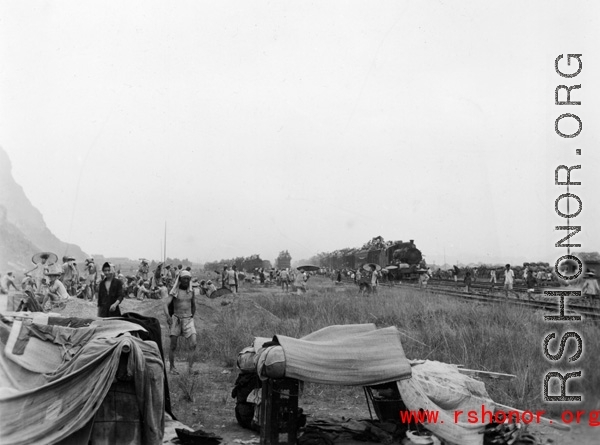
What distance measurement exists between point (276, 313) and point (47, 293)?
22.1ft

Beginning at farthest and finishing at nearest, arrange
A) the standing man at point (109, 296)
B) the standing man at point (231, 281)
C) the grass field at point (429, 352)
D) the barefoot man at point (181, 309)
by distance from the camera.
Result: 1. the standing man at point (231, 281)
2. the barefoot man at point (181, 309)
3. the standing man at point (109, 296)
4. the grass field at point (429, 352)

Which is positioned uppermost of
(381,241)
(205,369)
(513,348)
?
(381,241)

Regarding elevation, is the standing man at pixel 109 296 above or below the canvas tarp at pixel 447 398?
above

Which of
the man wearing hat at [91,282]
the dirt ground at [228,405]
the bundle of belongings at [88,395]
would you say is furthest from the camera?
the man wearing hat at [91,282]

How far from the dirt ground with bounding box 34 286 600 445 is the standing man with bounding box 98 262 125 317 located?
4.54 feet

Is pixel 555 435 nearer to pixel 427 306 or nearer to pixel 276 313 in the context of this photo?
pixel 427 306

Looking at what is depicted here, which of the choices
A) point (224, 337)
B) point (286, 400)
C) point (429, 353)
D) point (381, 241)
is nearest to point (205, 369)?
point (224, 337)

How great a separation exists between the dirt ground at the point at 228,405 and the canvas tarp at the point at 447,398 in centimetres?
74

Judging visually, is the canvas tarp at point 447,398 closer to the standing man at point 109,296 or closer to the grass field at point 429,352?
the grass field at point 429,352

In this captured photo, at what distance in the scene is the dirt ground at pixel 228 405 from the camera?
5873mm

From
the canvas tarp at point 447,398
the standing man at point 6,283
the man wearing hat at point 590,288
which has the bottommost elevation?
the canvas tarp at point 447,398

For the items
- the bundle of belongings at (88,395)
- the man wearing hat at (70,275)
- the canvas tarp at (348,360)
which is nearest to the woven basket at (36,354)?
the bundle of belongings at (88,395)

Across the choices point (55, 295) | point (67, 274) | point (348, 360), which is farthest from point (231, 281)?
point (348, 360)

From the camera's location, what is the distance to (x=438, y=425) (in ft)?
18.2
